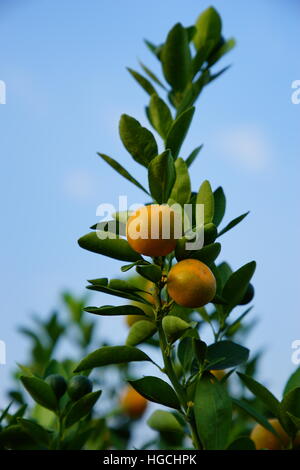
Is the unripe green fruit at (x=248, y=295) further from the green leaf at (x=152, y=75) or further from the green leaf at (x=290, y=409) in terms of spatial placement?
Answer: the green leaf at (x=152, y=75)

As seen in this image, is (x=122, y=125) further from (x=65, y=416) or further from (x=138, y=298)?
(x=65, y=416)

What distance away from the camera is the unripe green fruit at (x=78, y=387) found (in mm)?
1222

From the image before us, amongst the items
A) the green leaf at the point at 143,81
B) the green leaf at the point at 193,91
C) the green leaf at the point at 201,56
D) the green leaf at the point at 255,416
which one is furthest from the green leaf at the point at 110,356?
the green leaf at the point at 201,56

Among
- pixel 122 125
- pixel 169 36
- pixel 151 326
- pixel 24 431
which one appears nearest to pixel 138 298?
pixel 151 326

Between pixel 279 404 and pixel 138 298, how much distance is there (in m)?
0.36

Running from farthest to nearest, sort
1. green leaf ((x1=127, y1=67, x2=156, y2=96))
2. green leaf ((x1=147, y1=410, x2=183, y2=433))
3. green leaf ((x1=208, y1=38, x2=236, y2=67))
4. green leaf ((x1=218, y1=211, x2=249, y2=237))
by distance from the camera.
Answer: green leaf ((x1=208, y1=38, x2=236, y2=67)) → green leaf ((x1=127, y1=67, x2=156, y2=96)) → green leaf ((x1=147, y1=410, x2=183, y2=433)) → green leaf ((x1=218, y1=211, x2=249, y2=237))

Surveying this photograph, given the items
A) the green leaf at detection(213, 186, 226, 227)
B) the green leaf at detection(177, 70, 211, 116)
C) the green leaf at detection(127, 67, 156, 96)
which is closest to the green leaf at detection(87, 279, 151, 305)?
the green leaf at detection(213, 186, 226, 227)

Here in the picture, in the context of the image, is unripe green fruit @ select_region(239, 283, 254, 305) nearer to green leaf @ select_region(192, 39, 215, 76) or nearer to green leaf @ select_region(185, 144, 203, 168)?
green leaf @ select_region(185, 144, 203, 168)

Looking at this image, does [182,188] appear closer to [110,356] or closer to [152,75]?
[110,356]

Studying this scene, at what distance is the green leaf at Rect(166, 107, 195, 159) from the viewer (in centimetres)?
114

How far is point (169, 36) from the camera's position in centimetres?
150

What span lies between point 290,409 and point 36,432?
1.71 ft

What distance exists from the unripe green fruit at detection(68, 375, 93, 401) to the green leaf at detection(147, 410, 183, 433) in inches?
7.3

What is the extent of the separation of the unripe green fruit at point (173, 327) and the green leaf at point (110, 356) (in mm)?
78
